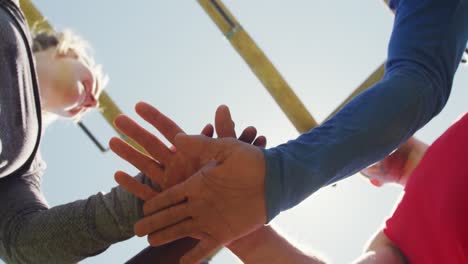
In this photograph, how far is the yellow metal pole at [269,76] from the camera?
1.73m

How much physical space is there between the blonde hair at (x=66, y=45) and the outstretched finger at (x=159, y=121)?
Answer: 0.66 m

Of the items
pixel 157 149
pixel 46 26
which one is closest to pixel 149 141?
pixel 157 149

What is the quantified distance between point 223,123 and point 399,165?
792 millimetres

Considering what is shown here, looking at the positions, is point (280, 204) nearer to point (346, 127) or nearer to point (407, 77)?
point (346, 127)

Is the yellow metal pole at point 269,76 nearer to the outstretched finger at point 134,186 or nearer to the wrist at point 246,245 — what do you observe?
the wrist at point 246,245

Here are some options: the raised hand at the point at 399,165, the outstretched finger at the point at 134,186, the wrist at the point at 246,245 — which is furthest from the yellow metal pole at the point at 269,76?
the outstretched finger at the point at 134,186

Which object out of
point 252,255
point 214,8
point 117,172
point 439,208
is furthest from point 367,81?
point 117,172

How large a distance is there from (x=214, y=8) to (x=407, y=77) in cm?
111

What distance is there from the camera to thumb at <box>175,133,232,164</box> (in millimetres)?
690

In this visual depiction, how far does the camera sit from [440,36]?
904 mm

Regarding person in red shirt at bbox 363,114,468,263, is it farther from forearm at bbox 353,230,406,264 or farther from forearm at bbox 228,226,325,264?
forearm at bbox 228,226,325,264

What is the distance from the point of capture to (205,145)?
0.69 meters

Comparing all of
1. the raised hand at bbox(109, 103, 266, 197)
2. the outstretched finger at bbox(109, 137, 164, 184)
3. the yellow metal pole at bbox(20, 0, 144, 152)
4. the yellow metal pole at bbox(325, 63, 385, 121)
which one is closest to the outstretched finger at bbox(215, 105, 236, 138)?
the raised hand at bbox(109, 103, 266, 197)

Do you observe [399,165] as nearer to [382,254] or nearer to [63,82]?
[382,254]
